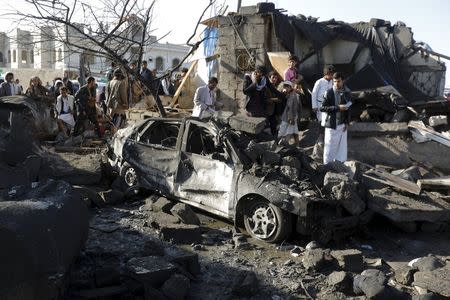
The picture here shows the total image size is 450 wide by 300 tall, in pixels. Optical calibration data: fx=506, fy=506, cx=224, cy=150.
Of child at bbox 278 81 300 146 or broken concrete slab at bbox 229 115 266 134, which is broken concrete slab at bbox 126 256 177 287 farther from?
child at bbox 278 81 300 146

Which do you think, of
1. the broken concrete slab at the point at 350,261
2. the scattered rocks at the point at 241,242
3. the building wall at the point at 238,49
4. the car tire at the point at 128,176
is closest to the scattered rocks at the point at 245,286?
the broken concrete slab at the point at 350,261

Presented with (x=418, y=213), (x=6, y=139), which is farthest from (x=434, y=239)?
(x=6, y=139)

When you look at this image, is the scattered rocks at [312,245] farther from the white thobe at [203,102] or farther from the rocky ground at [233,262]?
the white thobe at [203,102]

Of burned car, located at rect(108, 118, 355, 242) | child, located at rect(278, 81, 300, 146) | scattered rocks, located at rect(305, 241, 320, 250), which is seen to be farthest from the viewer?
child, located at rect(278, 81, 300, 146)

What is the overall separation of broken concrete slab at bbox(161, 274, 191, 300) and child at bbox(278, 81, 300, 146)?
5.84 m

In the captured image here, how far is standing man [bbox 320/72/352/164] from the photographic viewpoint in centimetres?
889

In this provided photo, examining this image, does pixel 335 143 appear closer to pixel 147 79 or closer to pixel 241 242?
pixel 241 242

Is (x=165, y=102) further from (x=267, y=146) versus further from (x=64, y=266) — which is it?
(x=64, y=266)

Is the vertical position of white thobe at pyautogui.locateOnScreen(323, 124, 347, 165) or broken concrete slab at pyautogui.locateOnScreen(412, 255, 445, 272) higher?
white thobe at pyautogui.locateOnScreen(323, 124, 347, 165)

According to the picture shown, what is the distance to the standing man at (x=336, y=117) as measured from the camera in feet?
29.2

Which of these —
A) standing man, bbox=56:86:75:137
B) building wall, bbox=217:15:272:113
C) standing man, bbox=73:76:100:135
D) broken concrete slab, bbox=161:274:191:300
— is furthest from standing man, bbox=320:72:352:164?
standing man, bbox=56:86:75:137

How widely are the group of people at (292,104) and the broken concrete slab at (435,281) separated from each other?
4004mm

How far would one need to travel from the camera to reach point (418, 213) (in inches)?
263

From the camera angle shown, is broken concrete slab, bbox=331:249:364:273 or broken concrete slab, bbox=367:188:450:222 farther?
broken concrete slab, bbox=367:188:450:222
